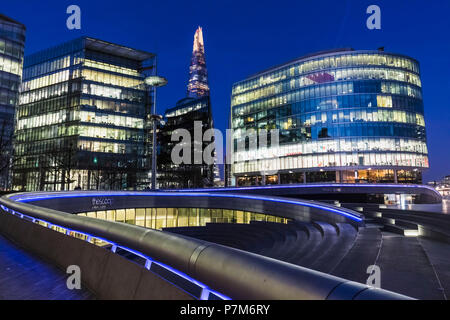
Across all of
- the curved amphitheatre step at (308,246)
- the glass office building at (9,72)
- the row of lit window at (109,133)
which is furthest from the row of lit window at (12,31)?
the curved amphitheatre step at (308,246)

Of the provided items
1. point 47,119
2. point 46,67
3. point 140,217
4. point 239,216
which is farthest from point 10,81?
point 239,216

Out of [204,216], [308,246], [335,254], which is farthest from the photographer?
[204,216]

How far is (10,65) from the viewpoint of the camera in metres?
64.2

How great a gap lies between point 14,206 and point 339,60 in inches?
3071

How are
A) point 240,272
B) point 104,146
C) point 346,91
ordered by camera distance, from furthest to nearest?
point 104,146
point 346,91
point 240,272

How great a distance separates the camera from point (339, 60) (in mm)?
74250

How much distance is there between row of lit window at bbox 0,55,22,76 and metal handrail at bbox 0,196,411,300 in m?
77.0

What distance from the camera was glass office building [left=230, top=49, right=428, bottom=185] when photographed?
2749 inches

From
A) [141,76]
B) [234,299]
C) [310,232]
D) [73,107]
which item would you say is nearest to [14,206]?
[234,299]

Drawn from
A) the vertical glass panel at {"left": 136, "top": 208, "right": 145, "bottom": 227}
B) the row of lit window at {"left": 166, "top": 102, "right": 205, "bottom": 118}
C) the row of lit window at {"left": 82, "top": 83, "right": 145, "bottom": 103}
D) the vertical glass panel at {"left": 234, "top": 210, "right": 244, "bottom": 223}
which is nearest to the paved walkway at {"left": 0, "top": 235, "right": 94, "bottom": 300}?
the vertical glass panel at {"left": 234, "top": 210, "right": 244, "bottom": 223}

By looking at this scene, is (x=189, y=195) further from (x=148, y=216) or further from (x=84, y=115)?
(x=84, y=115)

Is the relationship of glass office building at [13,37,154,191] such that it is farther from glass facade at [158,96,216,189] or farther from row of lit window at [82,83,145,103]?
glass facade at [158,96,216,189]

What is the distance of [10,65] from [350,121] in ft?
253

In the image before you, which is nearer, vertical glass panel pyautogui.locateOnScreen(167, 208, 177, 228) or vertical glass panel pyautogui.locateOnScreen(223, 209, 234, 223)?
vertical glass panel pyautogui.locateOnScreen(223, 209, 234, 223)
